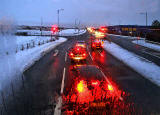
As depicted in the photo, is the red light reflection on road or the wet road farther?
the wet road

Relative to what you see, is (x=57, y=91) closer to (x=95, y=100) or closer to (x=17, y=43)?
(x=95, y=100)

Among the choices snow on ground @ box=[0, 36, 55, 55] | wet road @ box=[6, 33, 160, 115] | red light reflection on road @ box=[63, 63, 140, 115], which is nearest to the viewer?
red light reflection on road @ box=[63, 63, 140, 115]

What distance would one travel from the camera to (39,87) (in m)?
9.55

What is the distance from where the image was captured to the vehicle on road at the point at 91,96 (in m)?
6.59

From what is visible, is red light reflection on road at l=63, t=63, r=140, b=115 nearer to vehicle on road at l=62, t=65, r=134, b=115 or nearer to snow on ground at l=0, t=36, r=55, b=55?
vehicle on road at l=62, t=65, r=134, b=115

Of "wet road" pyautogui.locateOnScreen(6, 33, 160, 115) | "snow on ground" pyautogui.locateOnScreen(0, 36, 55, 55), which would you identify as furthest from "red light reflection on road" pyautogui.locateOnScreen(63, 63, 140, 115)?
"snow on ground" pyautogui.locateOnScreen(0, 36, 55, 55)

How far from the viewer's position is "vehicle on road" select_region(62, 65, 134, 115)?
259 inches

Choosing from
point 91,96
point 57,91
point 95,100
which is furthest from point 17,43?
point 95,100

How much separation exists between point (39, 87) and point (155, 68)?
392 inches

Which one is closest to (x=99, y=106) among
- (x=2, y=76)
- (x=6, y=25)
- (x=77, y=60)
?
(x=6, y=25)

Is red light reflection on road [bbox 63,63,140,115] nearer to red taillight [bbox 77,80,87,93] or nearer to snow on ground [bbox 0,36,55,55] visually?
red taillight [bbox 77,80,87,93]

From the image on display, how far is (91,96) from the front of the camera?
25.8ft

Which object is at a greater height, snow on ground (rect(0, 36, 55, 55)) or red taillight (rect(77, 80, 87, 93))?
snow on ground (rect(0, 36, 55, 55))

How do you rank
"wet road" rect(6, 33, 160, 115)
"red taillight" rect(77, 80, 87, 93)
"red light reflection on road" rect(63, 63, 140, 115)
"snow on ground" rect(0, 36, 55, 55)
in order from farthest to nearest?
"red taillight" rect(77, 80, 87, 93) < "snow on ground" rect(0, 36, 55, 55) < "wet road" rect(6, 33, 160, 115) < "red light reflection on road" rect(63, 63, 140, 115)
